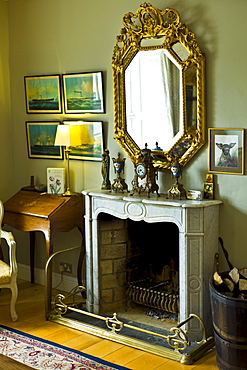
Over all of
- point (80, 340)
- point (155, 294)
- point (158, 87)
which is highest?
point (158, 87)

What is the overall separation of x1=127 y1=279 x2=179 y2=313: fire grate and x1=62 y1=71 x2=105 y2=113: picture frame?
1436mm

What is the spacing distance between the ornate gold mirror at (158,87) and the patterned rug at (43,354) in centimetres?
146

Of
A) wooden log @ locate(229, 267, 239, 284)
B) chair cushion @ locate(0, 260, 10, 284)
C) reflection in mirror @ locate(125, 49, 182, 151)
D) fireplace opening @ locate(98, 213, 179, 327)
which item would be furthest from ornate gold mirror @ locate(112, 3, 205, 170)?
chair cushion @ locate(0, 260, 10, 284)

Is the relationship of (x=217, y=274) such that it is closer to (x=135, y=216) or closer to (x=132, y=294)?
(x=135, y=216)

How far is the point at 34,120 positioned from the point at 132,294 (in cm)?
186

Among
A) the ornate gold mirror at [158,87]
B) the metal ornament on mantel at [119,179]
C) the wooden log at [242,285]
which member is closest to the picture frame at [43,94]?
the ornate gold mirror at [158,87]

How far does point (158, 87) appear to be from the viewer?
388cm

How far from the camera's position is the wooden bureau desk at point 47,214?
164 inches

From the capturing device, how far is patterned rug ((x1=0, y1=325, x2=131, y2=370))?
3.29m

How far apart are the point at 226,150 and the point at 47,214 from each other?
1509mm

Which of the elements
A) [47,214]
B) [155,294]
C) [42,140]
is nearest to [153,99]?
[47,214]

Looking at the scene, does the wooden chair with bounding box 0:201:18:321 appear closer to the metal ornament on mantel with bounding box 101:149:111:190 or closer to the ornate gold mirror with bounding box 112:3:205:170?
the metal ornament on mantel with bounding box 101:149:111:190

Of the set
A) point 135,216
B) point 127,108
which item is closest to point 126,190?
point 135,216

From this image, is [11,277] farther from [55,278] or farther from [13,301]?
[55,278]
